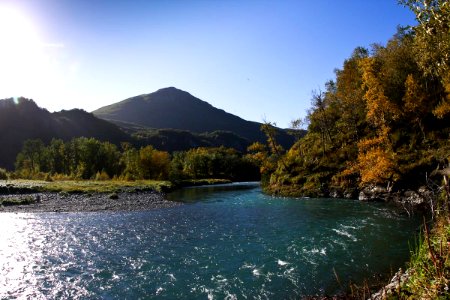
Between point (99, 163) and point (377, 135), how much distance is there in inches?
4786

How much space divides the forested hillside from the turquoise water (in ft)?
48.2

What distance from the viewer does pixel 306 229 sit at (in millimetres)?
31094

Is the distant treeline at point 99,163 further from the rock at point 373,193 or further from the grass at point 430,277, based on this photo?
the grass at point 430,277

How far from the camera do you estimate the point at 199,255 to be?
23.3 meters

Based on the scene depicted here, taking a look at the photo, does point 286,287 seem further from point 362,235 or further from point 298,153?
point 298,153

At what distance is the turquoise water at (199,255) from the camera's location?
17312mm

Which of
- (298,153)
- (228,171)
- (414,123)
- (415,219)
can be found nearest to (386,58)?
(414,123)

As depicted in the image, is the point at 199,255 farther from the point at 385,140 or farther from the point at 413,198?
the point at 385,140

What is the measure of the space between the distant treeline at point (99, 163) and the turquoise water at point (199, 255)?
96938 millimetres

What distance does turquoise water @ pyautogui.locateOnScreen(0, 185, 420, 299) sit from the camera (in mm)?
17312

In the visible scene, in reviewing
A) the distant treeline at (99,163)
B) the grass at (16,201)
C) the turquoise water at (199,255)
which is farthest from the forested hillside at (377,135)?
the distant treeline at (99,163)

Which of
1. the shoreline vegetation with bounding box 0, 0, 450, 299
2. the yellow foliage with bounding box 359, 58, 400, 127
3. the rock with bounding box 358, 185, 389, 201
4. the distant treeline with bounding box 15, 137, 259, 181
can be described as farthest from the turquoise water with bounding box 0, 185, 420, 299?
Answer: the distant treeline with bounding box 15, 137, 259, 181

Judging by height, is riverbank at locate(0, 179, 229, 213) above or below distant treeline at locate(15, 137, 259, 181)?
below

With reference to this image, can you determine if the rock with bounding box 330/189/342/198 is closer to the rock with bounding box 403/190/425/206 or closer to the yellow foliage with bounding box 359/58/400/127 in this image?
the rock with bounding box 403/190/425/206
